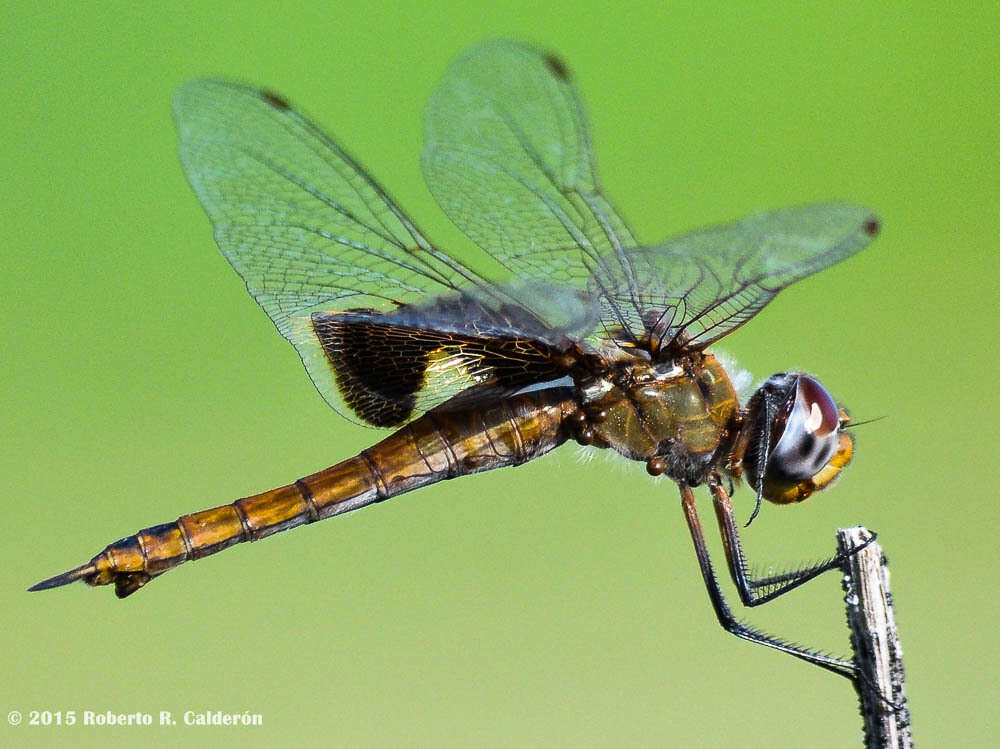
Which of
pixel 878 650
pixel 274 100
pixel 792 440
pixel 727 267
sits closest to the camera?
pixel 878 650

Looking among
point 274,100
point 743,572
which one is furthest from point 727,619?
point 274,100

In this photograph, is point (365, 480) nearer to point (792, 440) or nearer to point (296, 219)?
point (296, 219)

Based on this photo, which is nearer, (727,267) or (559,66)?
(727,267)

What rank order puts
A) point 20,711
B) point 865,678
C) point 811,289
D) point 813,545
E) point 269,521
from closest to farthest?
point 865,678, point 269,521, point 20,711, point 813,545, point 811,289

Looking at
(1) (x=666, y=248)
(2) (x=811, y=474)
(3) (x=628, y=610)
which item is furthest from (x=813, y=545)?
(1) (x=666, y=248)

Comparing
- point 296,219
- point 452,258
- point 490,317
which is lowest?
point 490,317

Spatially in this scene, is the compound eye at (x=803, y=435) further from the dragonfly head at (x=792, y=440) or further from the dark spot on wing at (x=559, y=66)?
the dark spot on wing at (x=559, y=66)

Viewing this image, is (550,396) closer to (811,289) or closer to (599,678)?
(599,678)
